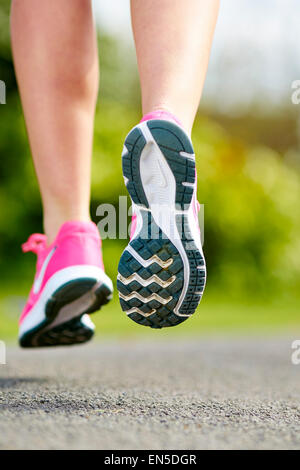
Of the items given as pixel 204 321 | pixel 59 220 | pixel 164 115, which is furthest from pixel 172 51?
pixel 204 321

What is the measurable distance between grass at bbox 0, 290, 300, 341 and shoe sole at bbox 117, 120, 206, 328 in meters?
3.15

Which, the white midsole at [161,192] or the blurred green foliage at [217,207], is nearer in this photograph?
the white midsole at [161,192]

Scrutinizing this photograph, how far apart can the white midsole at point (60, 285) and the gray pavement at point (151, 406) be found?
0.56 ft

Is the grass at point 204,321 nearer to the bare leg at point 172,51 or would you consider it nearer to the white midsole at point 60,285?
the white midsole at point 60,285

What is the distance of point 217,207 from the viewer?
767 cm

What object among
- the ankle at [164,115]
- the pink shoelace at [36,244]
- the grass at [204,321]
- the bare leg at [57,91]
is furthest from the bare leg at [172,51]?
the grass at [204,321]

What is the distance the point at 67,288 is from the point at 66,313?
5.8 inches

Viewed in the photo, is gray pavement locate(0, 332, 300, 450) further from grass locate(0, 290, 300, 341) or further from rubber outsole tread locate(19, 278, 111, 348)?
grass locate(0, 290, 300, 341)

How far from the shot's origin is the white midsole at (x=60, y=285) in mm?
1397

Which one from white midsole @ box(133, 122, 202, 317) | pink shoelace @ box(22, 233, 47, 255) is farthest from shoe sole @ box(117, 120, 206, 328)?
pink shoelace @ box(22, 233, 47, 255)

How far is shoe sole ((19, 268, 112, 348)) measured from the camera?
4.60 ft

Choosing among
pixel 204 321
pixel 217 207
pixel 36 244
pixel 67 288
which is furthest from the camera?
pixel 217 207

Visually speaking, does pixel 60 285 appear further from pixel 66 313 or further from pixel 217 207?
pixel 217 207
